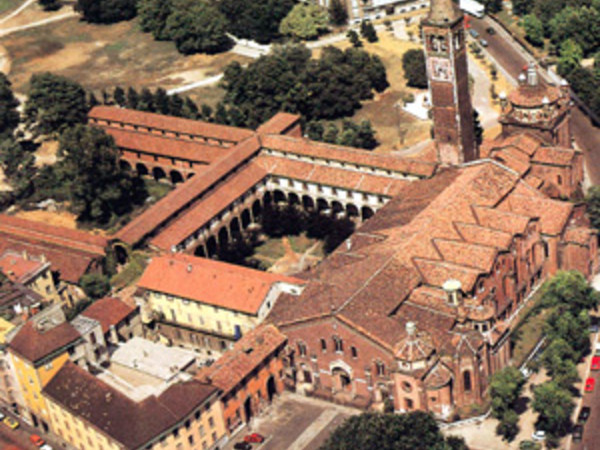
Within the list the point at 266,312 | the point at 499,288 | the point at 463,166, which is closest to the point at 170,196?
the point at 266,312

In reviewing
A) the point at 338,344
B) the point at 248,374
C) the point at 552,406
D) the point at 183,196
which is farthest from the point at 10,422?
the point at 552,406

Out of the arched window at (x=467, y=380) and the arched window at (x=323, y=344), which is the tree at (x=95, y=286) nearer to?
the arched window at (x=323, y=344)

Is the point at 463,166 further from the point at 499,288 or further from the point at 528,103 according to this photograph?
the point at 499,288

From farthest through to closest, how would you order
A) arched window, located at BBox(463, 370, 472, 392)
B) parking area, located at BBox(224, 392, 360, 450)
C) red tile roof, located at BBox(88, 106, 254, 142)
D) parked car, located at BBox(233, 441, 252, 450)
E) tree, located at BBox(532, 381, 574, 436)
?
red tile roof, located at BBox(88, 106, 254, 142) < parking area, located at BBox(224, 392, 360, 450) < parked car, located at BBox(233, 441, 252, 450) < arched window, located at BBox(463, 370, 472, 392) < tree, located at BBox(532, 381, 574, 436)

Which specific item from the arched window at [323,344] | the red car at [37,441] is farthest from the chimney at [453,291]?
the red car at [37,441]

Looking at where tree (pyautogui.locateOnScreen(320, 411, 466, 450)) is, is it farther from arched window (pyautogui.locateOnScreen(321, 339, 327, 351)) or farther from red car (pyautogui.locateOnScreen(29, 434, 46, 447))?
red car (pyautogui.locateOnScreen(29, 434, 46, 447))

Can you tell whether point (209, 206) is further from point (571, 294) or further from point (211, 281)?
point (571, 294)

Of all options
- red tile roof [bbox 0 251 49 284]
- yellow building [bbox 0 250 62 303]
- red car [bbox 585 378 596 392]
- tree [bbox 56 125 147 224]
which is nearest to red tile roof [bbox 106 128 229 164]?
tree [bbox 56 125 147 224]
